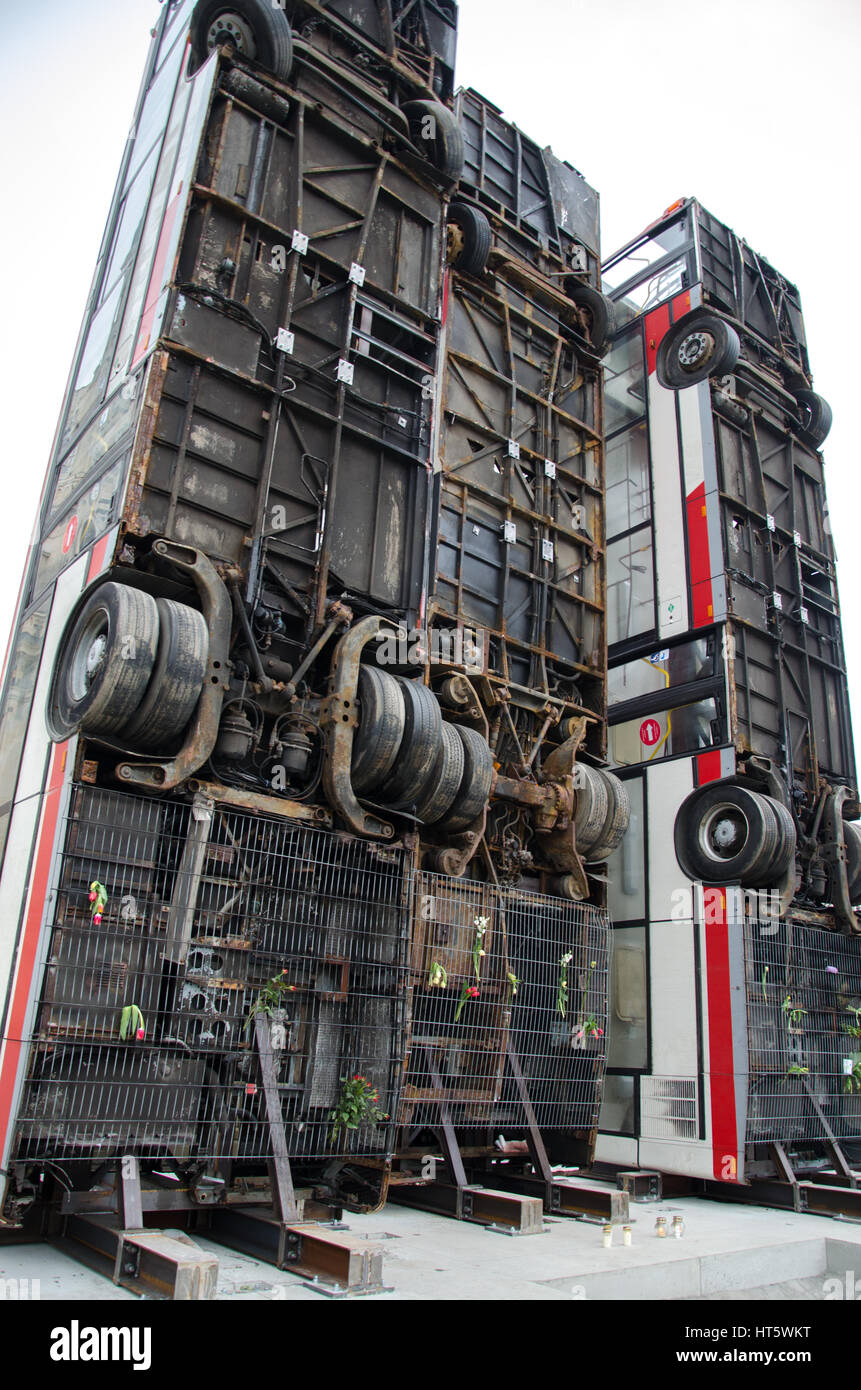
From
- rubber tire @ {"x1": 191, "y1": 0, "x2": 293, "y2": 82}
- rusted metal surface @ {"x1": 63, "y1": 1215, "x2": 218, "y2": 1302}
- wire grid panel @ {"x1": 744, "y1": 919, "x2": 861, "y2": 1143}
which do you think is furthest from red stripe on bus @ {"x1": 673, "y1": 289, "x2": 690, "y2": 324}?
rusted metal surface @ {"x1": 63, "y1": 1215, "x2": 218, "y2": 1302}

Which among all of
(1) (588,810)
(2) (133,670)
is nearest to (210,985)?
(2) (133,670)

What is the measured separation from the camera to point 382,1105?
6945mm

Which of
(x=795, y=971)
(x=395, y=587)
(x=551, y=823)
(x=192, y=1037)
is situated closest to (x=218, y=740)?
(x=192, y=1037)

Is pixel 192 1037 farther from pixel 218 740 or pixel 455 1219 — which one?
pixel 455 1219

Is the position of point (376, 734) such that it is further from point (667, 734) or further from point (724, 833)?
point (667, 734)

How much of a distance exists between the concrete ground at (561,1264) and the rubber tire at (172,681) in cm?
306

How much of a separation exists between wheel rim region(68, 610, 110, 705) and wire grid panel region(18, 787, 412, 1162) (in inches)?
29.8

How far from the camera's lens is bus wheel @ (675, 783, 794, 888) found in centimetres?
999

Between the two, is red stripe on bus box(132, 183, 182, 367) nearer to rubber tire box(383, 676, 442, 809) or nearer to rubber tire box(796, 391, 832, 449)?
rubber tire box(383, 676, 442, 809)

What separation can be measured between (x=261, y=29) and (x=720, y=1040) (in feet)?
34.6

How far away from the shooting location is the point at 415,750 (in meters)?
7.54

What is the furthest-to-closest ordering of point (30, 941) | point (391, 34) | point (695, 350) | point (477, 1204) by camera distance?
point (695, 350) < point (391, 34) < point (477, 1204) < point (30, 941)

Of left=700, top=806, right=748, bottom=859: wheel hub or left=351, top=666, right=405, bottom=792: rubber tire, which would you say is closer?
left=351, top=666, right=405, bottom=792: rubber tire
